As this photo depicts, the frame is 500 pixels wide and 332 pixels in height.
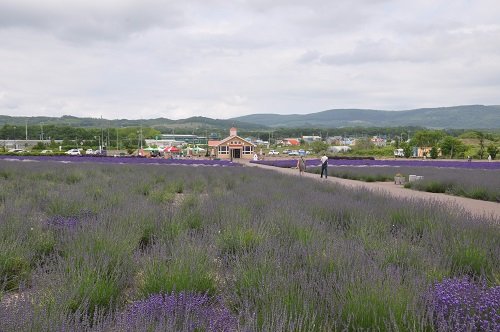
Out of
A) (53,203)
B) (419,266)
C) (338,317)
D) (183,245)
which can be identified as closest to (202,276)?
(183,245)

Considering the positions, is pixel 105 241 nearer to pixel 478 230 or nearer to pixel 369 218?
pixel 369 218

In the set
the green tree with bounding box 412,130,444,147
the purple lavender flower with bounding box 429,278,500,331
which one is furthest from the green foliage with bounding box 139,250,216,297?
the green tree with bounding box 412,130,444,147

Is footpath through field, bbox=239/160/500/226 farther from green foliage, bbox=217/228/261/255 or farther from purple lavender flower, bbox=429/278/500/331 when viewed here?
green foliage, bbox=217/228/261/255

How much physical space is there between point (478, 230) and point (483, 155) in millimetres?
62459

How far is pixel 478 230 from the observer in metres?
5.66

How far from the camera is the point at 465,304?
3.12 m

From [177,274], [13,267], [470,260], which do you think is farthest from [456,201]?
[13,267]

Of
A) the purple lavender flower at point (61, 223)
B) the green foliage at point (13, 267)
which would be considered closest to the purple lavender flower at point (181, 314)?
the green foliage at point (13, 267)

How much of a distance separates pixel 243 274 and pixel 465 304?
1.70 meters

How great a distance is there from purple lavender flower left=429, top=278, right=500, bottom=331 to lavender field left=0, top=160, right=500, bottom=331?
1cm

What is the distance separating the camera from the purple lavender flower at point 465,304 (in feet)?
9.74

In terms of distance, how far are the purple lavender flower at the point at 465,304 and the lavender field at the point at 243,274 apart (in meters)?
0.01

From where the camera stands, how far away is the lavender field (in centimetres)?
284

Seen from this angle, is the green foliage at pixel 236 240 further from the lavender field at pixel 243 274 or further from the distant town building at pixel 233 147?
the distant town building at pixel 233 147
